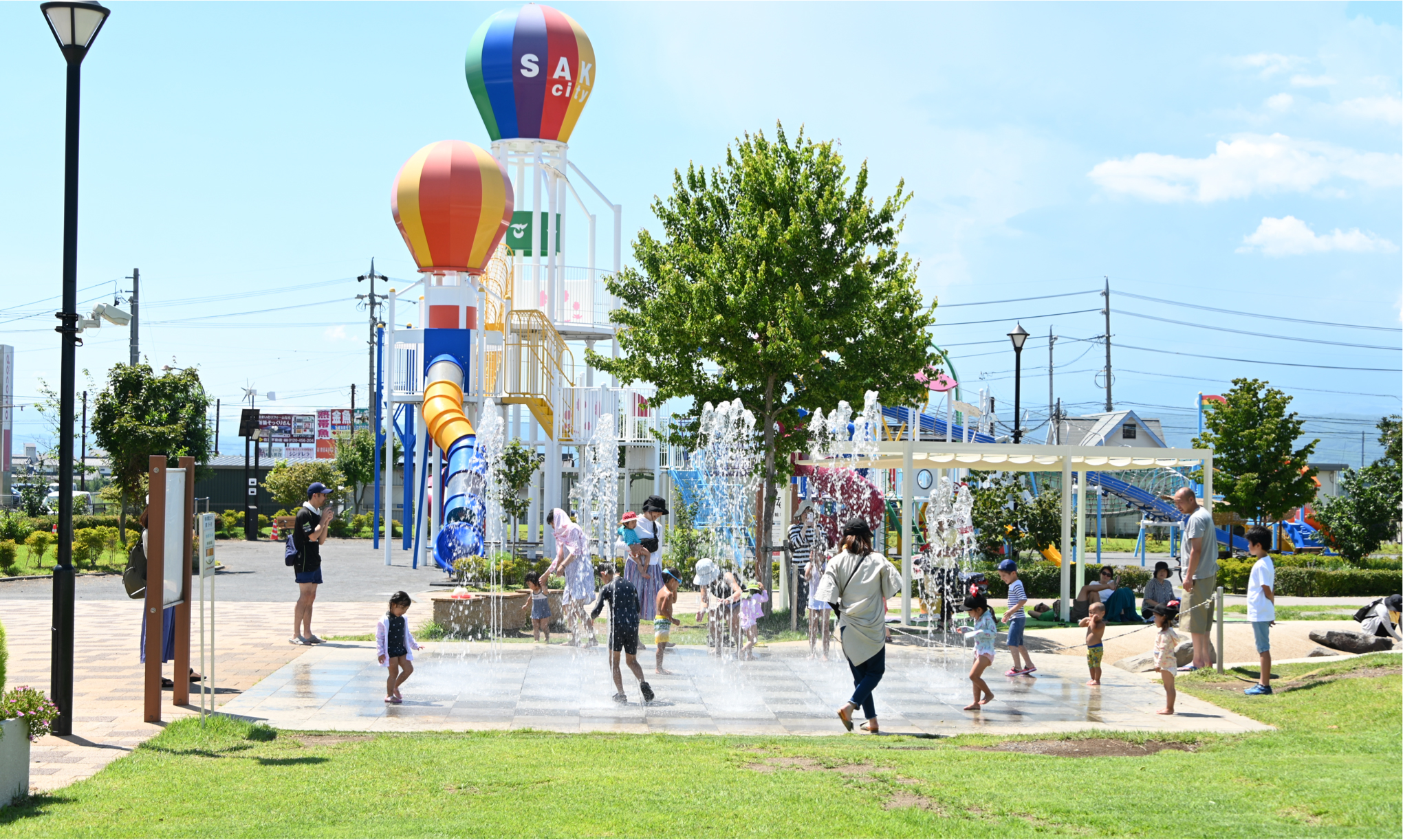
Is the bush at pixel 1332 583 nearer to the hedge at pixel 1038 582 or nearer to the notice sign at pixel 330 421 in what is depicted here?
the hedge at pixel 1038 582

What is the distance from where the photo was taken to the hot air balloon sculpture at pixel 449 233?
26.9 meters

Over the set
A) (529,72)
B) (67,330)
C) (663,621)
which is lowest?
(663,621)

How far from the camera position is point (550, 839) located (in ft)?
18.6

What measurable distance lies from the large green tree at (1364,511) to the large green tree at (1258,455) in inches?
41.0

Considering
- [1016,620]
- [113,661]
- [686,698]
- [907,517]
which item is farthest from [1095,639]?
[113,661]

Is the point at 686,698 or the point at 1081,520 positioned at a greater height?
the point at 1081,520

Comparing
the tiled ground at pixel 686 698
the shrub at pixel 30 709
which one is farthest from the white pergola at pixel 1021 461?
the shrub at pixel 30 709

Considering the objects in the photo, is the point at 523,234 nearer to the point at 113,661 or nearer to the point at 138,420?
the point at 138,420

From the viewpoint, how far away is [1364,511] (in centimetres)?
2748

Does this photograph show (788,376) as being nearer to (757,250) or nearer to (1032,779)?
(757,250)

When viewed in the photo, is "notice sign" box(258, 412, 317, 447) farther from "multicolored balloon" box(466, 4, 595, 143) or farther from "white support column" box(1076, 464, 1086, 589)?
"white support column" box(1076, 464, 1086, 589)

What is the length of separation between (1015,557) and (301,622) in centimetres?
1492

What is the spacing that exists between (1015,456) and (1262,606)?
7108 mm

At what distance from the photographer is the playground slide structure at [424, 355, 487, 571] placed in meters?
23.9
